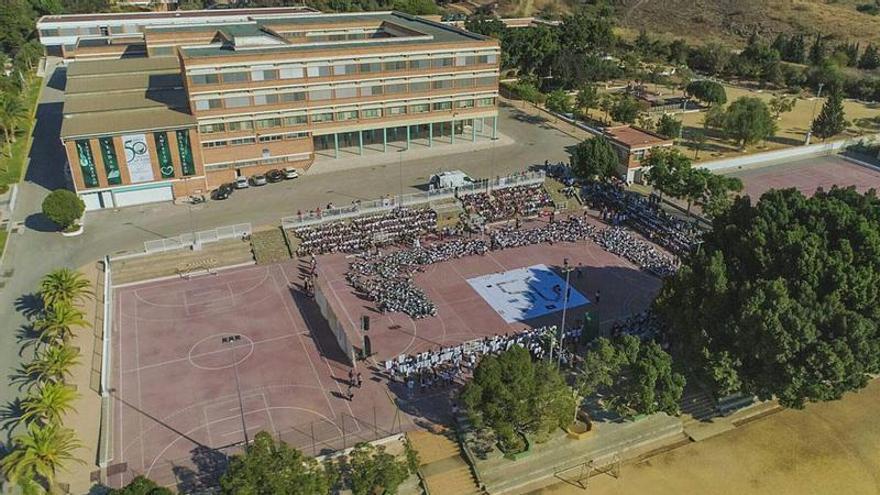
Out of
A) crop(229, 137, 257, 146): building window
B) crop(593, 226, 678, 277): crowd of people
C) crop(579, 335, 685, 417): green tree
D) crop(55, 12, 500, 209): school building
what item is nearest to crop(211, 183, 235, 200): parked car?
crop(55, 12, 500, 209): school building

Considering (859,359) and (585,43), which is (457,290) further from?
(585,43)

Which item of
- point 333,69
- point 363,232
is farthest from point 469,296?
point 333,69

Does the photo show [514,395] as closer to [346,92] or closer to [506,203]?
[506,203]

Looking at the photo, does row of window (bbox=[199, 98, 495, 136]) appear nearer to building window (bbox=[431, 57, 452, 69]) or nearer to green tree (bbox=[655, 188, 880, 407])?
building window (bbox=[431, 57, 452, 69])

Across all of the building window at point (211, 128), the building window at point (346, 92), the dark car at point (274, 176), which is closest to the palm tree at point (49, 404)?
the building window at point (211, 128)

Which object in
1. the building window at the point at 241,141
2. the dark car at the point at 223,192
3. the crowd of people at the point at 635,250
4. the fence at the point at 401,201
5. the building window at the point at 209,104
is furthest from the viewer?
the building window at the point at 241,141

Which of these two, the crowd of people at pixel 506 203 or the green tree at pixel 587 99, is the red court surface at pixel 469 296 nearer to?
the crowd of people at pixel 506 203
